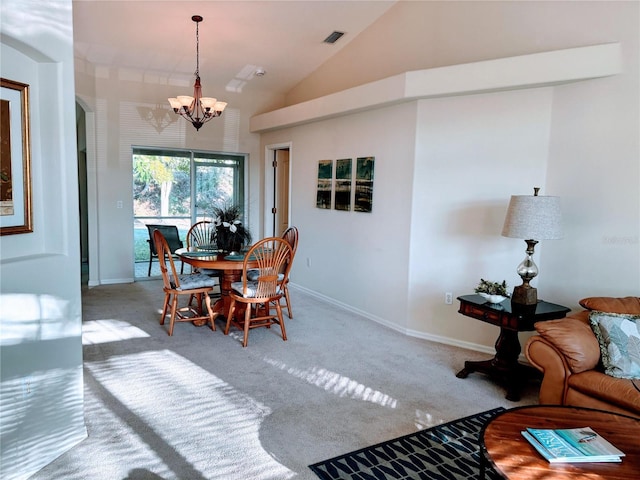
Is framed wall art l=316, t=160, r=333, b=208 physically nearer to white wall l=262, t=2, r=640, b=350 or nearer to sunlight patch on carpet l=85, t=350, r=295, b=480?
white wall l=262, t=2, r=640, b=350

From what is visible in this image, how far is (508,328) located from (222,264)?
7.87 feet

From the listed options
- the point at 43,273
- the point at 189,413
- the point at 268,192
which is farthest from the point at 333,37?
the point at 189,413

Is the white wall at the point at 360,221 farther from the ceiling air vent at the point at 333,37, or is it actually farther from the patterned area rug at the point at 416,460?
the patterned area rug at the point at 416,460

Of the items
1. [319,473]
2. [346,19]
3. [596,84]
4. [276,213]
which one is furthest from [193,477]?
[276,213]

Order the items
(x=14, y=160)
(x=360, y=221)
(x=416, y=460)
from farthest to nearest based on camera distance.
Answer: (x=360, y=221) < (x=416, y=460) < (x=14, y=160)

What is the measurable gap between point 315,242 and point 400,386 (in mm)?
2908

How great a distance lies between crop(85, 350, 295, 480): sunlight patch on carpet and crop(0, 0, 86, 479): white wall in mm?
447

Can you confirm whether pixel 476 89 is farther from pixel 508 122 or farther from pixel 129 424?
→ pixel 129 424

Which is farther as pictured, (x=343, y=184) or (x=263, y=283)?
(x=343, y=184)

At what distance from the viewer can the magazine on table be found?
5.33 feet

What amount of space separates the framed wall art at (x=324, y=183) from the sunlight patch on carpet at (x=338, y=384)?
2.51m

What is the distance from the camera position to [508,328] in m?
3.03

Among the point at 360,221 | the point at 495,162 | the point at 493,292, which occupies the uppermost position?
the point at 495,162

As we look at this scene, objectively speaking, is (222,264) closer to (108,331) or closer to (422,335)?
(108,331)
